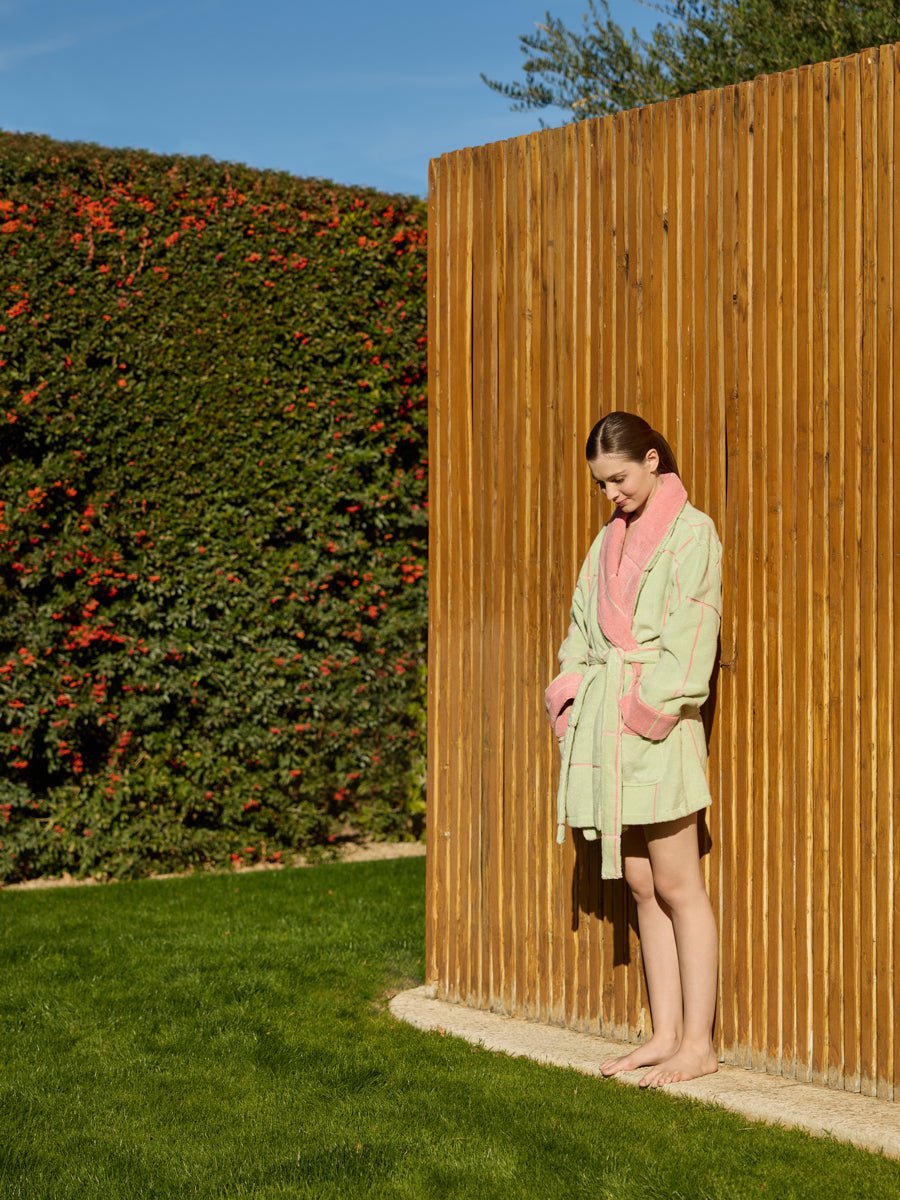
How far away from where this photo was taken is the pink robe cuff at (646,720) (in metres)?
4.44

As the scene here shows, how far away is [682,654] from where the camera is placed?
4.42m

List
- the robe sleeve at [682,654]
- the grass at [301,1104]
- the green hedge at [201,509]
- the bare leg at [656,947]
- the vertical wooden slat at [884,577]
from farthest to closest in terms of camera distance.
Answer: the green hedge at [201,509] < the bare leg at [656,947] < the robe sleeve at [682,654] < the vertical wooden slat at [884,577] < the grass at [301,1104]

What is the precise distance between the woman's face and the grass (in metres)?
1.81

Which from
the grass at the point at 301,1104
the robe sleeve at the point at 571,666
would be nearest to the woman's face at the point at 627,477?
the robe sleeve at the point at 571,666

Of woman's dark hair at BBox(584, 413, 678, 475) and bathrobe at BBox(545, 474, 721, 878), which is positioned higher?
woman's dark hair at BBox(584, 413, 678, 475)

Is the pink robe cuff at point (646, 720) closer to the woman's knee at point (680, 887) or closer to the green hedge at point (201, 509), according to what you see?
the woman's knee at point (680, 887)

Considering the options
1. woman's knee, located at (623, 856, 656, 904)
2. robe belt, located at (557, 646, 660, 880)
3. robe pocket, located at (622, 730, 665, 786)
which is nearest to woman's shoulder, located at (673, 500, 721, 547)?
robe belt, located at (557, 646, 660, 880)

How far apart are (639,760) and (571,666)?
1.43 ft

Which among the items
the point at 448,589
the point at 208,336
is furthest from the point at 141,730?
the point at 448,589

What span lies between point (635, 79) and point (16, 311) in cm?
423

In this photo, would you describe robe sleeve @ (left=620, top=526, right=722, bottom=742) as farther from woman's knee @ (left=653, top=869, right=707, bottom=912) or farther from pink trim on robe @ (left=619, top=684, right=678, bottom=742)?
woman's knee @ (left=653, top=869, right=707, bottom=912)

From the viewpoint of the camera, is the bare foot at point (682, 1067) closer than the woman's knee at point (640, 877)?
Yes

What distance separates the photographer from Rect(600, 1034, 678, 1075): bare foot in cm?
455

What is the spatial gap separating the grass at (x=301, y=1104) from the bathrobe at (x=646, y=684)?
817 millimetres
